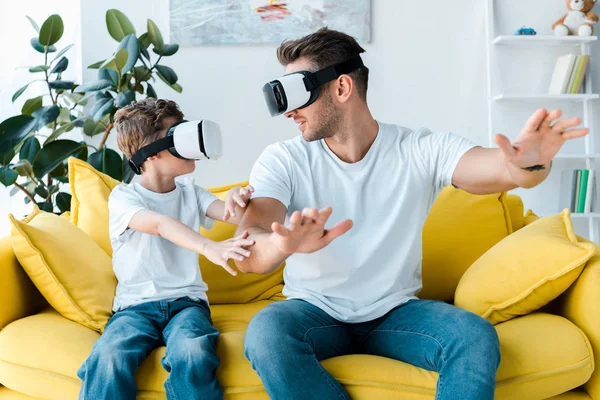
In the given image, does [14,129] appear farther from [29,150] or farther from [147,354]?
[147,354]

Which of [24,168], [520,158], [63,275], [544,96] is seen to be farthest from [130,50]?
[544,96]

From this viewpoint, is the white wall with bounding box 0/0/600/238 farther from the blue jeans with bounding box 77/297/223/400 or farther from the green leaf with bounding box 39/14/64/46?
the blue jeans with bounding box 77/297/223/400

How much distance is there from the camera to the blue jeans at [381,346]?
4.74ft

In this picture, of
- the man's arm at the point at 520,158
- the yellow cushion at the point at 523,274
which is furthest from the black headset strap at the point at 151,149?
the yellow cushion at the point at 523,274

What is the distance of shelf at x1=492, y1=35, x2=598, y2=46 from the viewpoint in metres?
3.71

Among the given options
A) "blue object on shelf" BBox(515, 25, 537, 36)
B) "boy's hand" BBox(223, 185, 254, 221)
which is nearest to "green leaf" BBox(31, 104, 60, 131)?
"boy's hand" BBox(223, 185, 254, 221)

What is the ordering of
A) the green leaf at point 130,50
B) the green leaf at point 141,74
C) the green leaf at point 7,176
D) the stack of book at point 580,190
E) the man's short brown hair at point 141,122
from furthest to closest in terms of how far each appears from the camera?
1. the stack of book at point 580,190
2. the green leaf at point 141,74
3. the green leaf at point 130,50
4. the green leaf at point 7,176
5. the man's short brown hair at point 141,122

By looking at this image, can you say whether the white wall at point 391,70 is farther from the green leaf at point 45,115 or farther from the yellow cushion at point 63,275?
the yellow cushion at point 63,275

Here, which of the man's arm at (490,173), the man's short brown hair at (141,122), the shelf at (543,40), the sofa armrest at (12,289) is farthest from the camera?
the shelf at (543,40)

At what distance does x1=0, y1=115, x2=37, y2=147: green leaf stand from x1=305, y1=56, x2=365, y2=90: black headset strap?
168cm

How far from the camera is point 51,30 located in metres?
3.12

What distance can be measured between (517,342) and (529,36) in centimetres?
253

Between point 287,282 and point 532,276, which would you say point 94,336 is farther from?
point 532,276

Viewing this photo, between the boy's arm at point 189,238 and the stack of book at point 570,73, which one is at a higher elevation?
the stack of book at point 570,73
